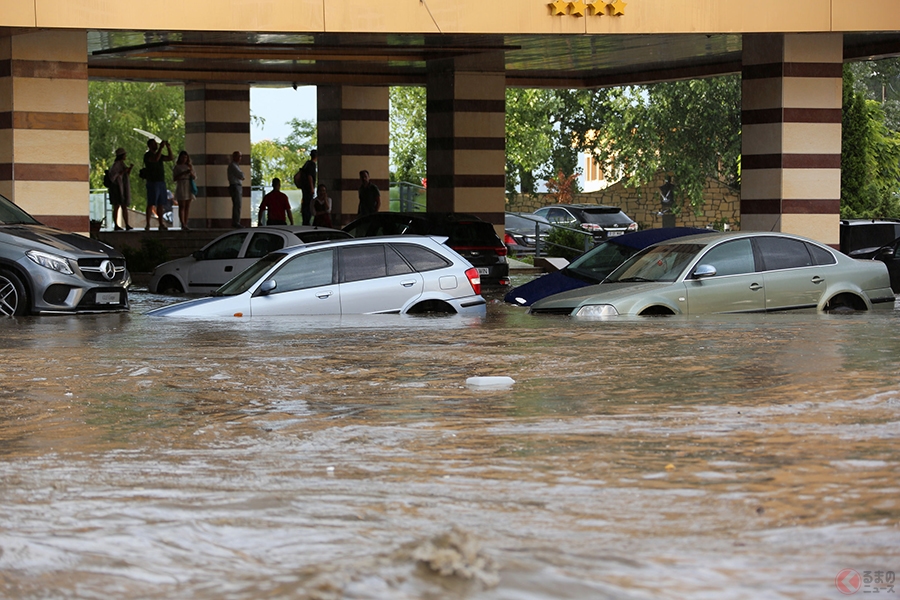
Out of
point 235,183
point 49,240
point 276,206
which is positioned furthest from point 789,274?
point 235,183

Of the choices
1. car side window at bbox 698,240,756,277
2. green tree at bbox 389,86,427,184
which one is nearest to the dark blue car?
car side window at bbox 698,240,756,277

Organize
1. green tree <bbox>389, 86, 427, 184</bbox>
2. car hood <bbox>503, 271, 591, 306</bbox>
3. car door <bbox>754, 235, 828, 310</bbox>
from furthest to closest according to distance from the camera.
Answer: green tree <bbox>389, 86, 427, 184</bbox> < car hood <bbox>503, 271, 591, 306</bbox> < car door <bbox>754, 235, 828, 310</bbox>

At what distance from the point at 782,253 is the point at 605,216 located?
100 feet

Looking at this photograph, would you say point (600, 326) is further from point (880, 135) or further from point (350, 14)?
point (880, 135)

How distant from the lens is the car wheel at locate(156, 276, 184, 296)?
835 inches

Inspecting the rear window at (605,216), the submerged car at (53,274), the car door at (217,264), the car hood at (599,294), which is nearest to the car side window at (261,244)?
the car door at (217,264)

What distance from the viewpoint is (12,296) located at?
14484 millimetres

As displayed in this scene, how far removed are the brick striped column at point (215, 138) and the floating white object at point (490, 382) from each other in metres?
28.1

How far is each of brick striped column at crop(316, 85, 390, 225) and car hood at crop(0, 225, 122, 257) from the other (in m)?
→ 19.6

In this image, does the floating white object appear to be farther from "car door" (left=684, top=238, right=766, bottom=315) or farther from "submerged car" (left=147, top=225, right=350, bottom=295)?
"submerged car" (left=147, top=225, right=350, bottom=295)

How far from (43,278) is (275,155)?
183 feet

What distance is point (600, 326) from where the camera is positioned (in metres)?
12.4

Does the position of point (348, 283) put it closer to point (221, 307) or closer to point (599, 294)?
point (221, 307)

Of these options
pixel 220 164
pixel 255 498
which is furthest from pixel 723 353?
pixel 220 164
